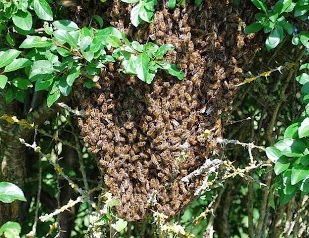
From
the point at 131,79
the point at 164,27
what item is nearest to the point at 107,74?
the point at 131,79

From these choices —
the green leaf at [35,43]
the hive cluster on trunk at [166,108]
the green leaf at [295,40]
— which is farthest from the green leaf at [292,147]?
the green leaf at [35,43]

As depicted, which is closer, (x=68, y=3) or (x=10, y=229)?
(x=10, y=229)

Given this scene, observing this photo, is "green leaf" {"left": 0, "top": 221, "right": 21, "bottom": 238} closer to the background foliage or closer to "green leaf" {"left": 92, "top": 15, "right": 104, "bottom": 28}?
the background foliage

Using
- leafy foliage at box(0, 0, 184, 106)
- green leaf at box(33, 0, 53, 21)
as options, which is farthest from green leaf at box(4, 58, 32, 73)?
green leaf at box(33, 0, 53, 21)

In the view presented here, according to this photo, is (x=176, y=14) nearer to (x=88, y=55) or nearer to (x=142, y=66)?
(x=142, y=66)

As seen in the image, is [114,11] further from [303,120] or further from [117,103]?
[303,120]

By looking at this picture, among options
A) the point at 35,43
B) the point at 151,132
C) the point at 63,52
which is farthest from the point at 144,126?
the point at 35,43
